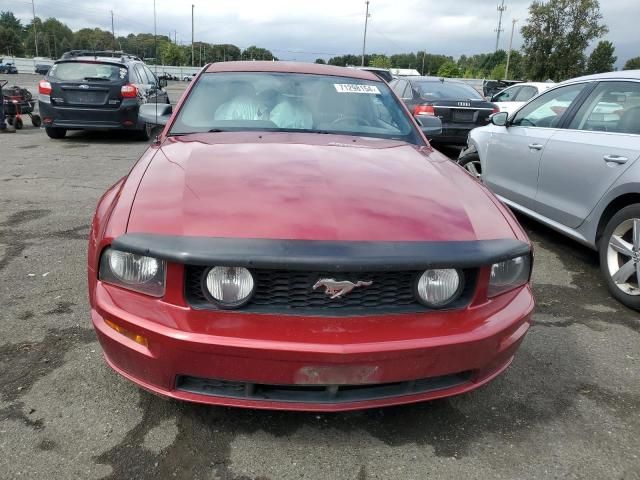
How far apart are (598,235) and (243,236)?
3.18 m

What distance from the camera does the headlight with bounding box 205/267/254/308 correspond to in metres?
1.93

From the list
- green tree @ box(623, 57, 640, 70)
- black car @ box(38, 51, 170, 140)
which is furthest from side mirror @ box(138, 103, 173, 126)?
green tree @ box(623, 57, 640, 70)

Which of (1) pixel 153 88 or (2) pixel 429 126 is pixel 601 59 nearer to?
(1) pixel 153 88

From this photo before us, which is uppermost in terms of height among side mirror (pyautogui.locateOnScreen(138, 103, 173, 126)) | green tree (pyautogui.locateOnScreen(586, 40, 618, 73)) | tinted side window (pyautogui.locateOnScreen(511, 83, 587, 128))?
green tree (pyautogui.locateOnScreen(586, 40, 618, 73))

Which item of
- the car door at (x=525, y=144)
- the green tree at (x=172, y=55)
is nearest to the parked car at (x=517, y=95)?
the car door at (x=525, y=144)

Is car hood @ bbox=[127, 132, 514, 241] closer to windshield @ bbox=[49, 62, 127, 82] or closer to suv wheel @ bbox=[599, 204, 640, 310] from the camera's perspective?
suv wheel @ bbox=[599, 204, 640, 310]

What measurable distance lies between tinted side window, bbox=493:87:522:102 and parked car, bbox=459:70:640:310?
8.05m

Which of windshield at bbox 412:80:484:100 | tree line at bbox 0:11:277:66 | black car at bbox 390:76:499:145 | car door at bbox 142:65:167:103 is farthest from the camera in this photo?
tree line at bbox 0:11:277:66

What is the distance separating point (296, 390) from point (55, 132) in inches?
410

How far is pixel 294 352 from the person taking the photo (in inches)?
73.5

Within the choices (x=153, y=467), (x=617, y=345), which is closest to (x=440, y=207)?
(x=153, y=467)

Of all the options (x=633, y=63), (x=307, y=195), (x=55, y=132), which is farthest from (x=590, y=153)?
(x=633, y=63)

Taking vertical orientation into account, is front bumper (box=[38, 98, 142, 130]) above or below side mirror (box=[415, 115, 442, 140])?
below

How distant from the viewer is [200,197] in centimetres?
218
